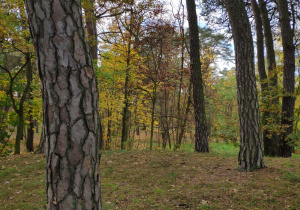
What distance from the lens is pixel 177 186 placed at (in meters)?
3.79

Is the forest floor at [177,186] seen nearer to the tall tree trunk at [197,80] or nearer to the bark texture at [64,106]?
the tall tree trunk at [197,80]

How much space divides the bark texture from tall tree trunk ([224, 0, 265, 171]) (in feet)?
11.6

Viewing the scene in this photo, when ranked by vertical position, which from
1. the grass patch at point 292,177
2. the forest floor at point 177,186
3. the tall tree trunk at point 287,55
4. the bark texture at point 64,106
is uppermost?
the tall tree trunk at point 287,55

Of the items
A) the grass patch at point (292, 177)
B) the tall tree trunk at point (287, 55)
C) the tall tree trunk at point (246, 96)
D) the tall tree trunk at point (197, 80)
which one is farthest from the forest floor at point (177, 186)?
the tall tree trunk at point (287, 55)

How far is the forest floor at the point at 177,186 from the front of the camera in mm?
3023

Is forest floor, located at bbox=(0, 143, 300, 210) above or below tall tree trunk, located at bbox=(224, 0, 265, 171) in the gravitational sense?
below

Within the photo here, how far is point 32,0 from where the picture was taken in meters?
1.40

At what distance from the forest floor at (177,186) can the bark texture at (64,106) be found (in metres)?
1.97

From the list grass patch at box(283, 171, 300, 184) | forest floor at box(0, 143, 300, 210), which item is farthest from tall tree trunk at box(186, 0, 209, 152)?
grass patch at box(283, 171, 300, 184)

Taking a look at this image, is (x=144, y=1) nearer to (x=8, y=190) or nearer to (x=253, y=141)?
(x=253, y=141)

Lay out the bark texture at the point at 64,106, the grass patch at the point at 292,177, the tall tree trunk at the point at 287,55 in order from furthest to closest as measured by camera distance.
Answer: the tall tree trunk at the point at 287,55 → the grass patch at the point at 292,177 → the bark texture at the point at 64,106

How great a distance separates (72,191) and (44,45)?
3.30ft

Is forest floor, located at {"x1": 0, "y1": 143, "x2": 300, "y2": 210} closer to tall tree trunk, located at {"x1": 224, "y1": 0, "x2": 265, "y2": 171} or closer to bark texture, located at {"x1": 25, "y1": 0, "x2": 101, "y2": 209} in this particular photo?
tall tree trunk, located at {"x1": 224, "y1": 0, "x2": 265, "y2": 171}

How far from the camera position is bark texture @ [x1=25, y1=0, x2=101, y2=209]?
135 cm
